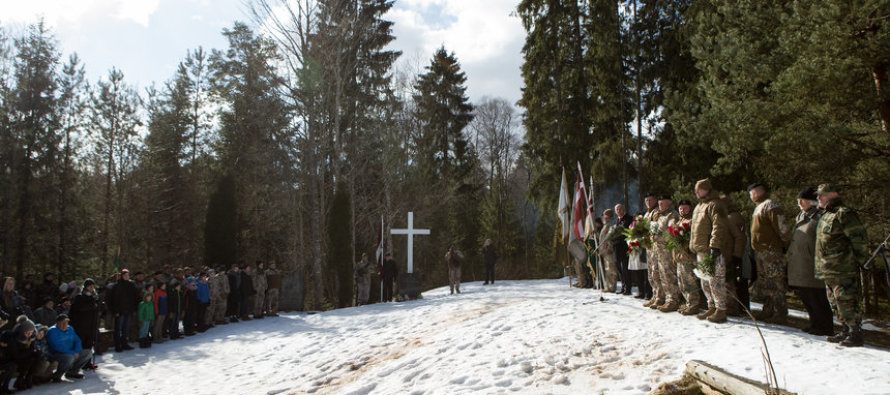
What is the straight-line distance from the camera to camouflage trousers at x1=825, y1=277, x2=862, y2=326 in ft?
16.3

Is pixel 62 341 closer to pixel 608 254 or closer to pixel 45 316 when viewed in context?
pixel 45 316

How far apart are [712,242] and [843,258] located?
1.55 meters

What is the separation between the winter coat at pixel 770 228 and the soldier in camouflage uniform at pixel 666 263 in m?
1.24

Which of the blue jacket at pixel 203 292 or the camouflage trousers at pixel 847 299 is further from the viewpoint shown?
the blue jacket at pixel 203 292

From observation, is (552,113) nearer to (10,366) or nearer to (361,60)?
(361,60)

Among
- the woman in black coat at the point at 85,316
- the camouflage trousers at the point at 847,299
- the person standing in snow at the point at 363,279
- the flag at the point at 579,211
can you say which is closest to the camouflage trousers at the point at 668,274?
the camouflage trousers at the point at 847,299

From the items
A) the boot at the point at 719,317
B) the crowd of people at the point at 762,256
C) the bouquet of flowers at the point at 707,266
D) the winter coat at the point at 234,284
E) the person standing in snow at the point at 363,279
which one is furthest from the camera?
the person standing in snow at the point at 363,279

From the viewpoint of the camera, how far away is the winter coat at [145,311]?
1112 centimetres

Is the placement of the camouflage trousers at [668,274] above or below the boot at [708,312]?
above

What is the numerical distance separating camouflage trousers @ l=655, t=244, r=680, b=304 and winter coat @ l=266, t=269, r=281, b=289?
35.1 feet

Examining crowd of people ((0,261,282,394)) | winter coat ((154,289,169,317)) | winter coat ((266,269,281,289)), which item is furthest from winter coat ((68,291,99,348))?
winter coat ((266,269,281,289))

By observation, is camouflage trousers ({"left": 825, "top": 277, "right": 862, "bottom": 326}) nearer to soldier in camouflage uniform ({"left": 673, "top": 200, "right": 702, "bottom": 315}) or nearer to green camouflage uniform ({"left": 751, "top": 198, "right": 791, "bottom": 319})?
green camouflage uniform ({"left": 751, "top": 198, "right": 791, "bottom": 319})

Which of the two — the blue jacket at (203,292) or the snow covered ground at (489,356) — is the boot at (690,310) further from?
the blue jacket at (203,292)

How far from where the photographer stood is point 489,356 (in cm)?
661
